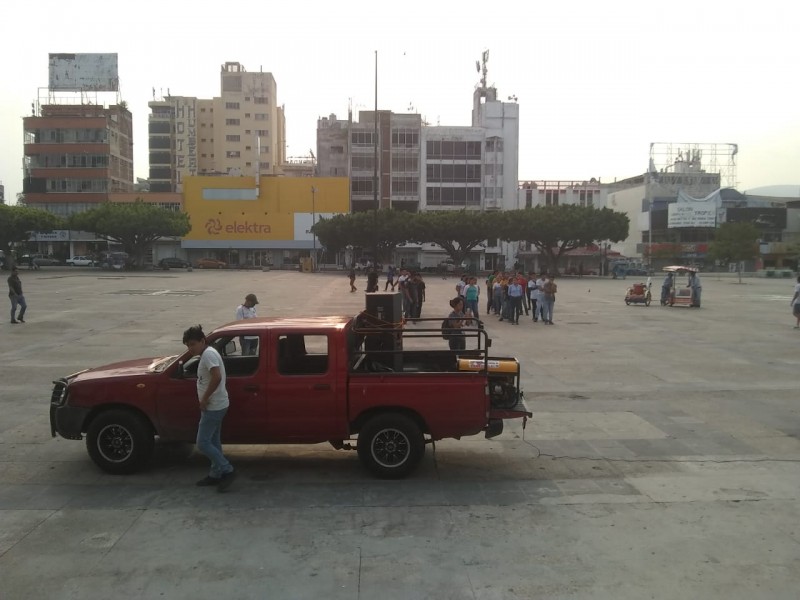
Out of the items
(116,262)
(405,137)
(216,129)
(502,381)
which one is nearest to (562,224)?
(405,137)

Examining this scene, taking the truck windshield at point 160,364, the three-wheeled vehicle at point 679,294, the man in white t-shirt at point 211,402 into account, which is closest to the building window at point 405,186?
the three-wheeled vehicle at point 679,294

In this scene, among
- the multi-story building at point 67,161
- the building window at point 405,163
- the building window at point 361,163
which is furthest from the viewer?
the building window at point 361,163

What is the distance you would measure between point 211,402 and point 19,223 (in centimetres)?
5759

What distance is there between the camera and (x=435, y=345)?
51.5 feet

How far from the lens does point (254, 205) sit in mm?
82875

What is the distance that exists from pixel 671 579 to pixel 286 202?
8134cm

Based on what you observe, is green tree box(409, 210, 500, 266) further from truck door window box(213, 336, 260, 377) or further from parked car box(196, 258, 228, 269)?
truck door window box(213, 336, 260, 377)

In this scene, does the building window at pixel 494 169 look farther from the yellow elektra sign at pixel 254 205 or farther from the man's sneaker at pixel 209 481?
the man's sneaker at pixel 209 481

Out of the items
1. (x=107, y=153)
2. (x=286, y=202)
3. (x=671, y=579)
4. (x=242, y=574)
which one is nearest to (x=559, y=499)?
(x=671, y=579)

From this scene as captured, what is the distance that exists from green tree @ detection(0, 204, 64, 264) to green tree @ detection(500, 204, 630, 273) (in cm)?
4137

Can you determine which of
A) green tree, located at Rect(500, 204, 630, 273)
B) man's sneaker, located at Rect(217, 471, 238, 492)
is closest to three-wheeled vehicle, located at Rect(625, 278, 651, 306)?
man's sneaker, located at Rect(217, 471, 238, 492)

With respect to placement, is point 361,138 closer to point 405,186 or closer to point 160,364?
point 405,186

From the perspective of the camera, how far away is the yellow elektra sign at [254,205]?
82438mm

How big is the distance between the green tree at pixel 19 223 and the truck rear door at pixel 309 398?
56277 millimetres
